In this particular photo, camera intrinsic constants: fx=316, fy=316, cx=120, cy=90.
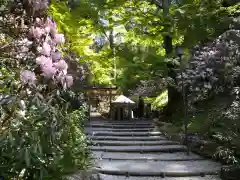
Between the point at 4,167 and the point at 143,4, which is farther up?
the point at 143,4

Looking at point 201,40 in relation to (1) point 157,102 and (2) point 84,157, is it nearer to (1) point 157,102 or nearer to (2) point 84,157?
(1) point 157,102

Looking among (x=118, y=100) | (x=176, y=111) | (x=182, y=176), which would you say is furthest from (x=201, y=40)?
(x=182, y=176)

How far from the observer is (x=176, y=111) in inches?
491

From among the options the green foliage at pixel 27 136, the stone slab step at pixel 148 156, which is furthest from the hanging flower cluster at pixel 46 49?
the stone slab step at pixel 148 156

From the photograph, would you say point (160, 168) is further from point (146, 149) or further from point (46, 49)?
point (46, 49)

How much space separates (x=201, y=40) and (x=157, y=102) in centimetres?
474

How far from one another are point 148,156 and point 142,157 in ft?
0.88

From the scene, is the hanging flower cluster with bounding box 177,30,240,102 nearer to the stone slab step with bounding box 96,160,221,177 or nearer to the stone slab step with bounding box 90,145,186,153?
the stone slab step with bounding box 90,145,186,153

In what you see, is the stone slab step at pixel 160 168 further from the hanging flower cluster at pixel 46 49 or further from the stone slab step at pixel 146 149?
the hanging flower cluster at pixel 46 49

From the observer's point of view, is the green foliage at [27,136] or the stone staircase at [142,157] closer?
the green foliage at [27,136]

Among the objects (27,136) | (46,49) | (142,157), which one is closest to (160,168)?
(142,157)

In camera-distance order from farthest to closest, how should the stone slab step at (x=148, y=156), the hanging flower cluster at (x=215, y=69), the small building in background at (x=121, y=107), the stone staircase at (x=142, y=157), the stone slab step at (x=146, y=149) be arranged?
1. the small building in background at (x=121, y=107)
2. the stone slab step at (x=146, y=149)
3. the hanging flower cluster at (x=215, y=69)
4. the stone slab step at (x=148, y=156)
5. the stone staircase at (x=142, y=157)

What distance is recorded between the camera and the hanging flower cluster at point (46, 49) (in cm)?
228

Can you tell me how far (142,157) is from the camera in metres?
7.71
